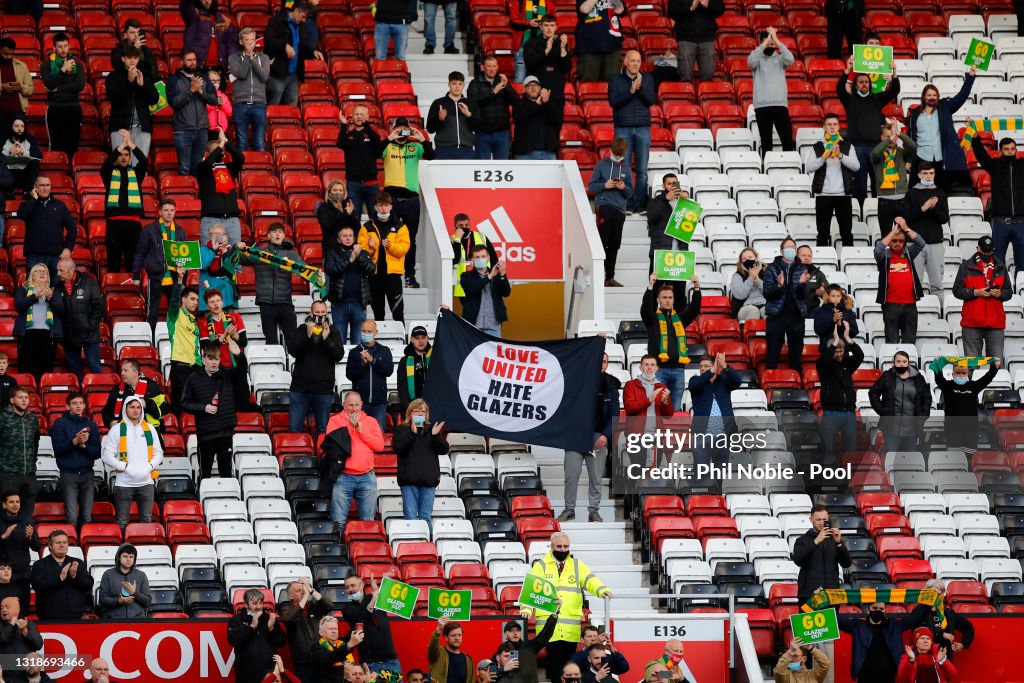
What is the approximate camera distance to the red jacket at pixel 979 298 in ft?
81.9

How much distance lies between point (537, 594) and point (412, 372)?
144 inches

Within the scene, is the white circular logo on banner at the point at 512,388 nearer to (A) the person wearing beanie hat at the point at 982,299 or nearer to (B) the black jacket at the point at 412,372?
(B) the black jacket at the point at 412,372

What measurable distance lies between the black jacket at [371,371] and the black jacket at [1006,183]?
706 cm

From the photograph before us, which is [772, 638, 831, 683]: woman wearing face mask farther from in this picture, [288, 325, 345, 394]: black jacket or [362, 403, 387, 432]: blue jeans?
[288, 325, 345, 394]: black jacket

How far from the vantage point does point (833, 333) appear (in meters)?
24.1

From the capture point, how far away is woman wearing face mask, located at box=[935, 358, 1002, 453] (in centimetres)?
2388

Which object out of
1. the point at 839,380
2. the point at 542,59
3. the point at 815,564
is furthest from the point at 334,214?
the point at 815,564

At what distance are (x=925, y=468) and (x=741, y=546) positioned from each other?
2.26 meters

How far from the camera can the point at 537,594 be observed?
67.5 ft

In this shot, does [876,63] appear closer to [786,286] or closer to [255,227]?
[786,286]

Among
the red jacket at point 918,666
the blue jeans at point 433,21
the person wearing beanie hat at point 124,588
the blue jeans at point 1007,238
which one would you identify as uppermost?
the blue jeans at point 433,21

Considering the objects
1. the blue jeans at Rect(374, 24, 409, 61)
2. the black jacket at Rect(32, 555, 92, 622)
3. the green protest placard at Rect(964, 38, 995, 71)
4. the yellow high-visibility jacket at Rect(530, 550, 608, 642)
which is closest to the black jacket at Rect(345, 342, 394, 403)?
the yellow high-visibility jacket at Rect(530, 550, 608, 642)

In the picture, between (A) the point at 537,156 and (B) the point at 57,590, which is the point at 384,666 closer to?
(B) the point at 57,590

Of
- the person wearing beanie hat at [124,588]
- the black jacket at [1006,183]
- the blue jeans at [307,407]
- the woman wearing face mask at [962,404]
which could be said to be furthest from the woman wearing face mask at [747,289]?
the person wearing beanie hat at [124,588]
